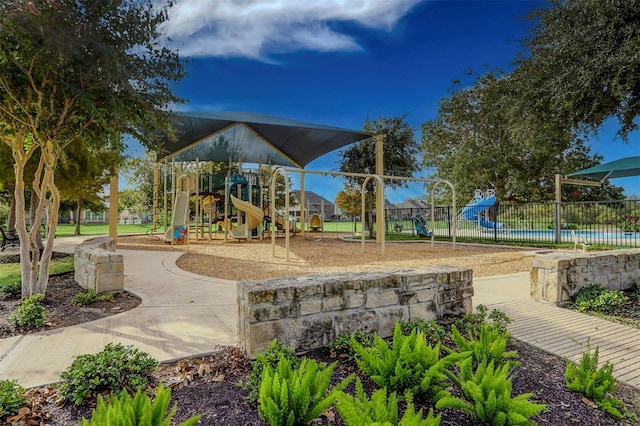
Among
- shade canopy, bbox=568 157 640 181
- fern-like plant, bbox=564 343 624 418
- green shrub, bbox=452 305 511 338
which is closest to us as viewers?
fern-like plant, bbox=564 343 624 418

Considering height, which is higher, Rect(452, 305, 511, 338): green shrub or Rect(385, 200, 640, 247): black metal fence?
Rect(385, 200, 640, 247): black metal fence

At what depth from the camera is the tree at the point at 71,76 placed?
3475 mm

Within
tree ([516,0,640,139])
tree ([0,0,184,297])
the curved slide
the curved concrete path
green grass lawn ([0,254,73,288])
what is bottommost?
the curved concrete path

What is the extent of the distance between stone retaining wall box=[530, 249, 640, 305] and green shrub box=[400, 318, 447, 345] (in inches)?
86.6

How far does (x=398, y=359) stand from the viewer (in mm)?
2188

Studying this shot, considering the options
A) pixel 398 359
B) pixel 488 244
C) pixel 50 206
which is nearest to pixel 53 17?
pixel 50 206

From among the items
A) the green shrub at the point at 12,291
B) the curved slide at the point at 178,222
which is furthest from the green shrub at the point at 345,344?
the curved slide at the point at 178,222

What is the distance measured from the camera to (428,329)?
9.71 ft

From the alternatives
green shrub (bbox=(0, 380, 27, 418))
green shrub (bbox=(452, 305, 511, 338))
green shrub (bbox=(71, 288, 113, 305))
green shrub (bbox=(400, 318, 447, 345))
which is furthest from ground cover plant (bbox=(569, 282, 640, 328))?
green shrub (bbox=(71, 288, 113, 305))

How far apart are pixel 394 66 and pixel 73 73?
13671mm

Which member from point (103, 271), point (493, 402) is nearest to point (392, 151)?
point (103, 271)

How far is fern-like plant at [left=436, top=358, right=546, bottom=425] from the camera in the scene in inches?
68.5

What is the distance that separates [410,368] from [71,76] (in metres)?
4.51

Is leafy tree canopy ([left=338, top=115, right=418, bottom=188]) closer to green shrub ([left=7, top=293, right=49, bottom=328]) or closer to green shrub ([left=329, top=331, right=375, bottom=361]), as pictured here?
green shrub ([left=329, top=331, right=375, bottom=361])
